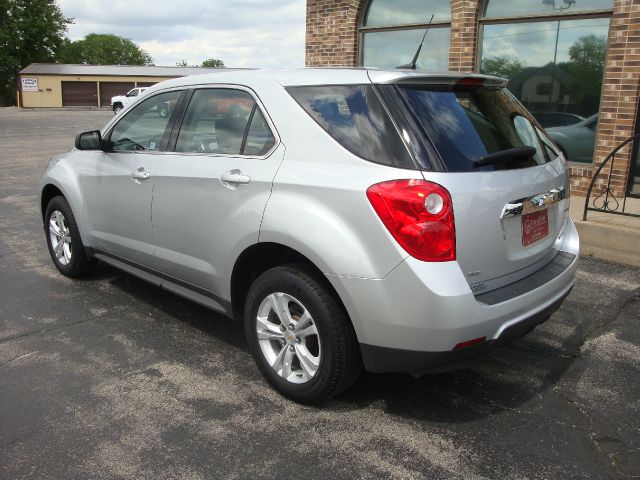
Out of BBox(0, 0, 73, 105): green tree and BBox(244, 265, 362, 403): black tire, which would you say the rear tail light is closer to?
BBox(244, 265, 362, 403): black tire

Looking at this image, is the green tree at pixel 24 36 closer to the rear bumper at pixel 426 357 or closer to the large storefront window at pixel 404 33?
the large storefront window at pixel 404 33

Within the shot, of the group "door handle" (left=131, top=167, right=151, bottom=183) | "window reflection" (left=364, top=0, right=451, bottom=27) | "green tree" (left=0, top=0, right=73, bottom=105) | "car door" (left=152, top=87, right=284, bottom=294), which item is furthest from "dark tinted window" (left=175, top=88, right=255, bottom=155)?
→ "green tree" (left=0, top=0, right=73, bottom=105)

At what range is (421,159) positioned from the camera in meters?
2.84

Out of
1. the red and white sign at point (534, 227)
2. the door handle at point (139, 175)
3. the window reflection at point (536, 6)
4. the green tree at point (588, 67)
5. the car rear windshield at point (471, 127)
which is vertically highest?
the window reflection at point (536, 6)

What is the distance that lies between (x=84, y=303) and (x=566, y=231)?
3.59 meters

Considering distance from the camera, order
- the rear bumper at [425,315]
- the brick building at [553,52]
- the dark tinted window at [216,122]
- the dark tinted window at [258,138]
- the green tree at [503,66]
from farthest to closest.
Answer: the green tree at [503,66] → the brick building at [553,52] → the dark tinted window at [216,122] → the dark tinted window at [258,138] → the rear bumper at [425,315]

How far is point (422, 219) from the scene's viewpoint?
8.98 ft

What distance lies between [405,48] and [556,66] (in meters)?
2.84

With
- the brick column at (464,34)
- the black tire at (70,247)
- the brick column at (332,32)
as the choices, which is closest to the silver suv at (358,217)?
the black tire at (70,247)

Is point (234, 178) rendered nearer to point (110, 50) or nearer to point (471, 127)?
point (471, 127)

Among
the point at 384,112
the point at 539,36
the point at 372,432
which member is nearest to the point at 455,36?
the point at 539,36

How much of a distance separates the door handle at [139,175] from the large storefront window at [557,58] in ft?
20.6

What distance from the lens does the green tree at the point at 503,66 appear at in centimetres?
920

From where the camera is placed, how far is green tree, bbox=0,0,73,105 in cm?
6719
